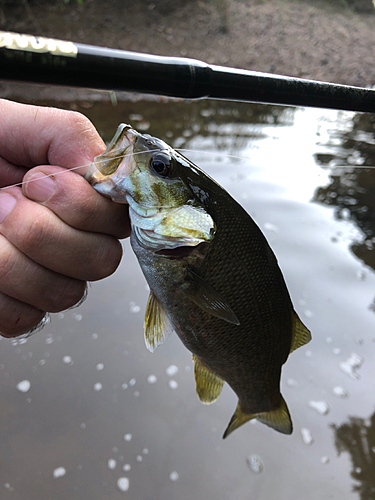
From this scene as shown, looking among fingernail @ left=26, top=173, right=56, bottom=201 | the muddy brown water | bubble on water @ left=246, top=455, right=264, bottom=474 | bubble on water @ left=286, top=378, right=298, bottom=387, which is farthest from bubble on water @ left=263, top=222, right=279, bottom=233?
fingernail @ left=26, top=173, right=56, bottom=201

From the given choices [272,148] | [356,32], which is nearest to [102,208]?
[272,148]

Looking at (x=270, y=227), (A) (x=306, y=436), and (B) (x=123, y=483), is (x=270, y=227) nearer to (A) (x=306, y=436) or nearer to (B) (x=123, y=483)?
(A) (x=306, y=436)

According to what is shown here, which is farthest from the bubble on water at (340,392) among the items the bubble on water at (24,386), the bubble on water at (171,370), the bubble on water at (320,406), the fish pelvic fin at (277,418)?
the bubble on water at (24,386)

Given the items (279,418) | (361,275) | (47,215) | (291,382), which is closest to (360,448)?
(291,382)

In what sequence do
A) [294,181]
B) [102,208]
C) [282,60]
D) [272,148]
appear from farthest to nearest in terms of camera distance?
1. [282,60]
2. [272,148]
3. [294,181]
4. [102,208]

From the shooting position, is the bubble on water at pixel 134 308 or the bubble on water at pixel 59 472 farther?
the bubble on water at pixel 134 308

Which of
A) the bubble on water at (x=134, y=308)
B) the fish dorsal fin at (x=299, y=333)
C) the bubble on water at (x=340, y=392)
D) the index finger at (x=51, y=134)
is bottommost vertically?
the bubble on water at (x=340, y=392)

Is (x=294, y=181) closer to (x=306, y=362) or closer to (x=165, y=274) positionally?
(x=306, y=362)

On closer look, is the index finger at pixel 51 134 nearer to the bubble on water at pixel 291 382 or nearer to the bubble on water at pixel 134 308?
the bubble on water at pixel 134 308
